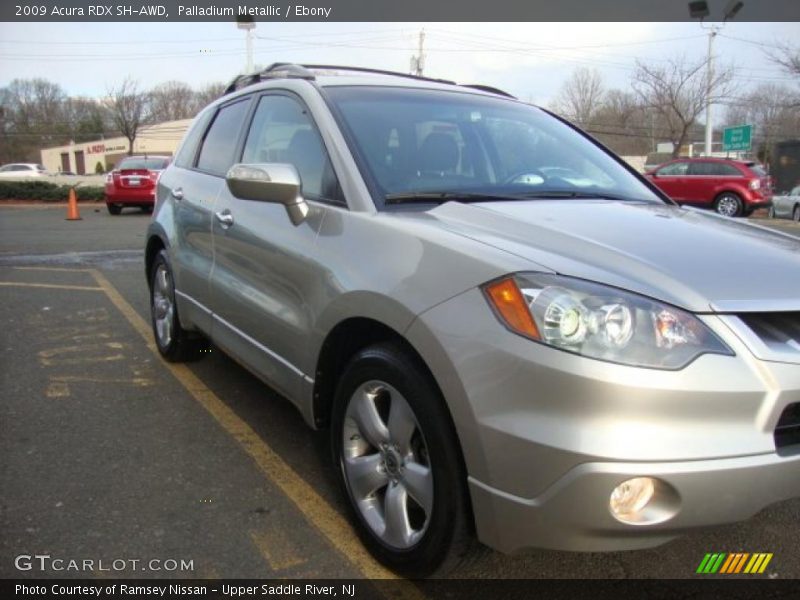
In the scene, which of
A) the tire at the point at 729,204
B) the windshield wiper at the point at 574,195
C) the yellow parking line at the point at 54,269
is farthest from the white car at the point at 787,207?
the windshield wiper at the point at 574,195

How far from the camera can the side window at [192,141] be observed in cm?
466

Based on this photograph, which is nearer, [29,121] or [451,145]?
[451,145]

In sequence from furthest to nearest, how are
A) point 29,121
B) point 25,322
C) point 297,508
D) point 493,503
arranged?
point 29,121, point 25,322, point 297,508, point 493,503

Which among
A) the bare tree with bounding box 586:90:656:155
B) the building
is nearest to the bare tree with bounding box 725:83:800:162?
the bare tree with bounding box 586:90:656:155

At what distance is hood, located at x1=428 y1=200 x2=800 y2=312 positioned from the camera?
2.00 m

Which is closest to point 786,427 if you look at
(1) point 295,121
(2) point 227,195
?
(1) point 295,121

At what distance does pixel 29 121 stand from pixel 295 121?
258ft

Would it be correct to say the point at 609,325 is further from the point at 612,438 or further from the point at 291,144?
the point at 291,144

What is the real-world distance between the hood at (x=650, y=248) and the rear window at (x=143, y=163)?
670 inches

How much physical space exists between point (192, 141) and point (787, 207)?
20985 mm

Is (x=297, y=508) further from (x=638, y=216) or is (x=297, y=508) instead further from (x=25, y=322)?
(x=25, y=322)

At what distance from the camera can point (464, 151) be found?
3.21 m

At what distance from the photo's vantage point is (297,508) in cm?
295
